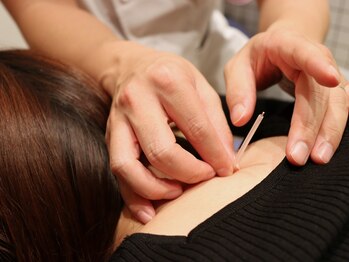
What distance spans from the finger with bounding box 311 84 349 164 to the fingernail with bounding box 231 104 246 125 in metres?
0.12

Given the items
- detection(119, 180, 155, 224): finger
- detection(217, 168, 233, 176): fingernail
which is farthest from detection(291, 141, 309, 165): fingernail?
detection(119, 180, 155, 224): finger

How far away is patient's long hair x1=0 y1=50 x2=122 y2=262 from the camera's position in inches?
23.7

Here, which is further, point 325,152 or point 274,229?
point 325,152

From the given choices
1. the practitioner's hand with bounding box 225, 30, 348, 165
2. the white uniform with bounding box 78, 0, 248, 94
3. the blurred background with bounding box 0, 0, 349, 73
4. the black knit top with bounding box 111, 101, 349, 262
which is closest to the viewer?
the black knit top with bounding box 111, 101, 349, 262

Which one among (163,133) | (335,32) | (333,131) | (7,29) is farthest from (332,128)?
(7,29)

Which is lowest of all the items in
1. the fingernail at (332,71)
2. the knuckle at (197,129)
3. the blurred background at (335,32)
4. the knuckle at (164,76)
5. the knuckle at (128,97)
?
the blurred background at (335,32)

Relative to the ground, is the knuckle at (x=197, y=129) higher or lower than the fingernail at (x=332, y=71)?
lower

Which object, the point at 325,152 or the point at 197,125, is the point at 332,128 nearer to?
the point at 325,152

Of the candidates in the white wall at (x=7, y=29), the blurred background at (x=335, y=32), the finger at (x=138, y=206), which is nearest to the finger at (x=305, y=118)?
the finger at (x=138, y=206)

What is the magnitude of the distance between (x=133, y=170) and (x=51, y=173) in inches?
5.3

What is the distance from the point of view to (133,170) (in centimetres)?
60

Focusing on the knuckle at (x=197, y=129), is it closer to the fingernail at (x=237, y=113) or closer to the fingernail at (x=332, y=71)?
the fingernail at (x=237, y=113)

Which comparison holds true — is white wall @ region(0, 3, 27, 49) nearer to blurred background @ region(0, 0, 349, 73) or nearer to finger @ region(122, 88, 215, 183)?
blurred background @ region(0, 0, 349, 73)

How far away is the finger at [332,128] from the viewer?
1.87 ft
